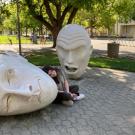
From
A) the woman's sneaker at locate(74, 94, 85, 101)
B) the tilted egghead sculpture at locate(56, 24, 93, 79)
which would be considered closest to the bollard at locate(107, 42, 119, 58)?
the tilted egghead sculpture at locate(56, 24, 93, 79)

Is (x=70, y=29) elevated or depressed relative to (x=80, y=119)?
elevated

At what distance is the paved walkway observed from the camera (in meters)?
7.00

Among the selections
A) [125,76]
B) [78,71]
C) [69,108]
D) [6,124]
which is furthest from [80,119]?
[125,76]

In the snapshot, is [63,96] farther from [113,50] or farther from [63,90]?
[113,50]

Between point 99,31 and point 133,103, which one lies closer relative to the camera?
point 133,103

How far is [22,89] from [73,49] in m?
4.70

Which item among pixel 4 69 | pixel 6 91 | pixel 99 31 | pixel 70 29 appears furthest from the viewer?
pixel 99 31

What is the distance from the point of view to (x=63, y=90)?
9016 mm

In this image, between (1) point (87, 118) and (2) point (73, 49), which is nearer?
(1) point (87, 118)

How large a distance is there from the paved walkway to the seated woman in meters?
0.16

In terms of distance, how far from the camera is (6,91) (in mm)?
7031

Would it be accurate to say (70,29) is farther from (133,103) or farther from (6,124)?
(6,124)

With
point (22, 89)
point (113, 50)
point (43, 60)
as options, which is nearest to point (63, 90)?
point (22, 89)

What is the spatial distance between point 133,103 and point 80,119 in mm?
2077
